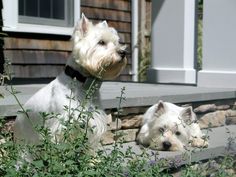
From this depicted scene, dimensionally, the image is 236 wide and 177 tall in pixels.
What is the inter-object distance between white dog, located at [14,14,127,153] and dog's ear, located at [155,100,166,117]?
883 millimetres

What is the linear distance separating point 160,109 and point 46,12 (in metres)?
3.14

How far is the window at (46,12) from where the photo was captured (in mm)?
6953

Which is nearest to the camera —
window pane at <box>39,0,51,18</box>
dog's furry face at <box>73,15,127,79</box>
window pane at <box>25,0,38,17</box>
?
dog's furry face at <box>73,15,127,79</box>

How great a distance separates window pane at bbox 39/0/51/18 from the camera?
721cm

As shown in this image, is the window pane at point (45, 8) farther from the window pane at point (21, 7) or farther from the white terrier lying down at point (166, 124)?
the white terrier lying down at point (166, 124)

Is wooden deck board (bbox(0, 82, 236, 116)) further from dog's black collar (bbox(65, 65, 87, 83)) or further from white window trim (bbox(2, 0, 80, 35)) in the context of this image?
white window trim (bbox(2, 0, 80, 35))

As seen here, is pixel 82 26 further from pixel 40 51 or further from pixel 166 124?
pixel 40 51

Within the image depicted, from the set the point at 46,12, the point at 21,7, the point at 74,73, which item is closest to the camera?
the point at 74,73


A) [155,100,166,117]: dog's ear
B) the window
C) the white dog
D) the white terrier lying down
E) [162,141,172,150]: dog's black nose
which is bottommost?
[162,141,172,150]: dog's black nose

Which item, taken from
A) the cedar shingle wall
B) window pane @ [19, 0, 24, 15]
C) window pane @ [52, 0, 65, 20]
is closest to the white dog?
the cedar shingle wall

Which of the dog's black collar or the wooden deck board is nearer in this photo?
the dog's black collar

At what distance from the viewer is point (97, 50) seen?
3643mm

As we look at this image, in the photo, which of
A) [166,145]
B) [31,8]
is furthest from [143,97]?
[31,8]

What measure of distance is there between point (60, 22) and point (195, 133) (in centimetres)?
324
